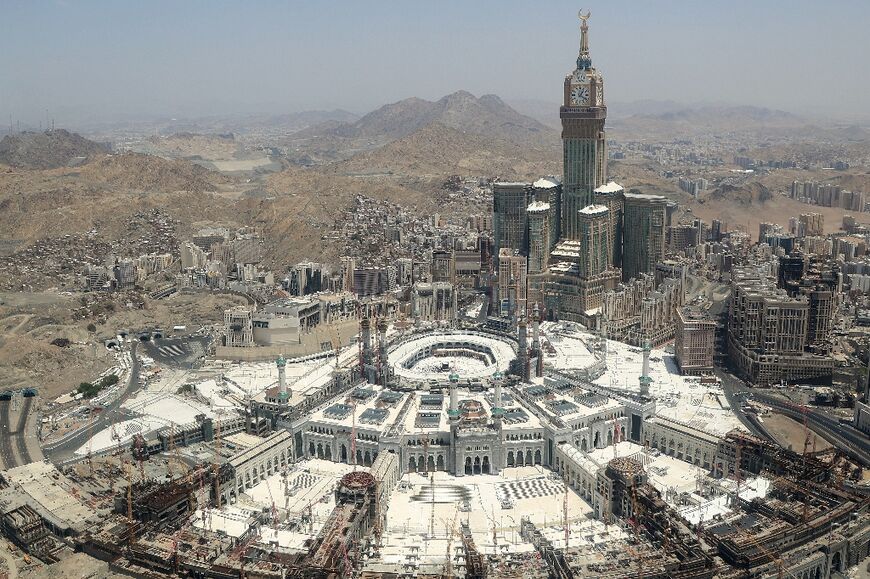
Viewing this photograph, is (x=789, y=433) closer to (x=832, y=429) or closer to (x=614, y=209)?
(x=832, y=429)

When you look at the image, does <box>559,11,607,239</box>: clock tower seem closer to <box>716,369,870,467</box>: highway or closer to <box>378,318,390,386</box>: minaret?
<box>716,369,870,467</box>: highway

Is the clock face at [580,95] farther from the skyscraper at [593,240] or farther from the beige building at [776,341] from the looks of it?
the beige building at [776,341]

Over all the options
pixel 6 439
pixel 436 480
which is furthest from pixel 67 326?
pixel 436 480

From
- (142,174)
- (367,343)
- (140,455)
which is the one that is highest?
(142,174)

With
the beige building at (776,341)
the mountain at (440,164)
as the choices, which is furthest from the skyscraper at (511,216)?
the mountain at (440,164)

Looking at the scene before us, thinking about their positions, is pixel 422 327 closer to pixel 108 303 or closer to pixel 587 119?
pixel 587 119

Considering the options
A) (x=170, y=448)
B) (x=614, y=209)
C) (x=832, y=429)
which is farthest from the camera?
(x=614, y=209)
